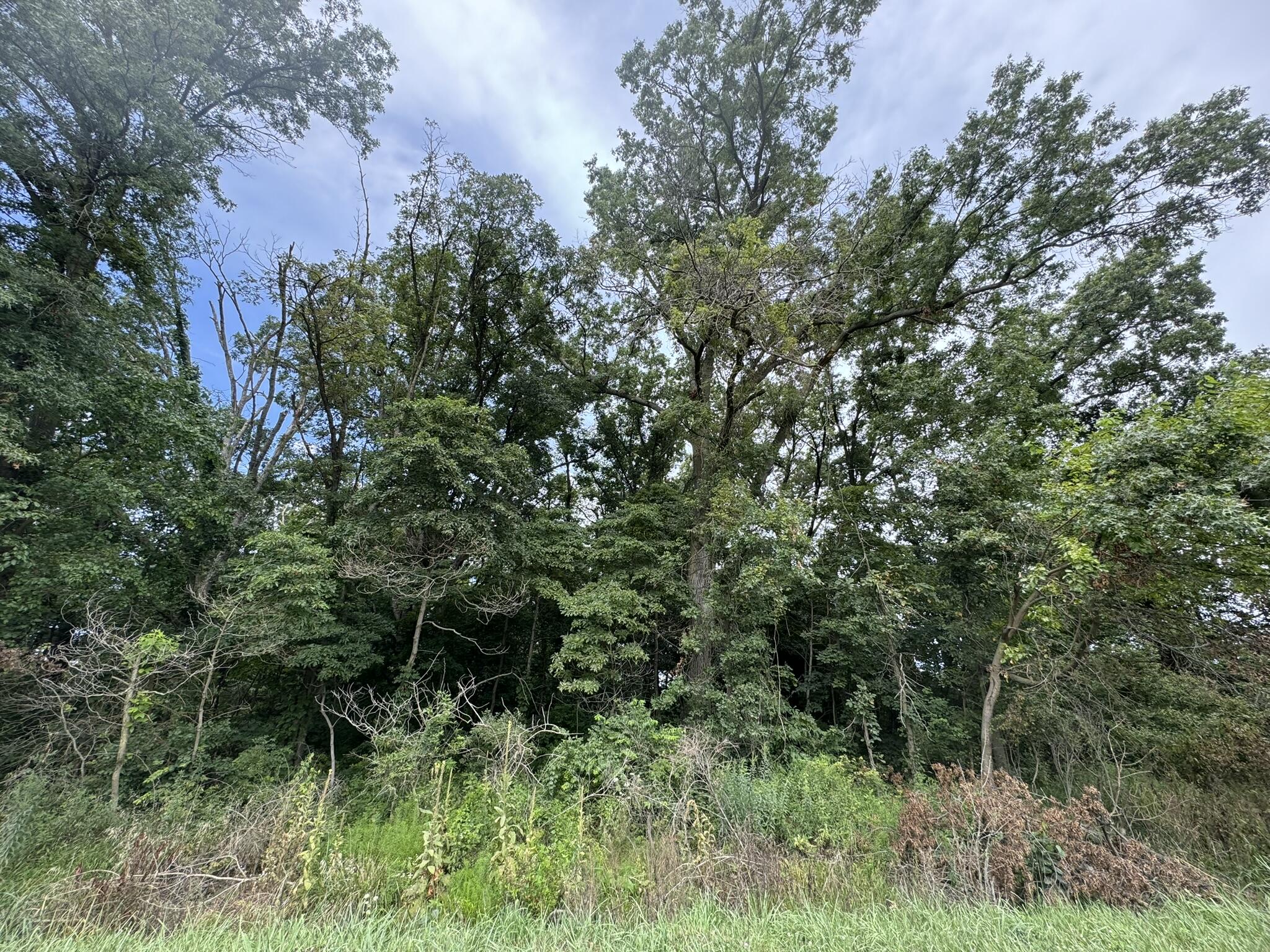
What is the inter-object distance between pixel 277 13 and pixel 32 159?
204 inches

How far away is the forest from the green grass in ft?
0.22

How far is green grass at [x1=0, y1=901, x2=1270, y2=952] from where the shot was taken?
251 cm

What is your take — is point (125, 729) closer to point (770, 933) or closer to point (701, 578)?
point (770, 933)

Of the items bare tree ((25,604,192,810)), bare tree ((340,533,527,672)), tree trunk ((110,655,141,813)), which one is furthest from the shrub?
bare tree ((25,604,192,810))

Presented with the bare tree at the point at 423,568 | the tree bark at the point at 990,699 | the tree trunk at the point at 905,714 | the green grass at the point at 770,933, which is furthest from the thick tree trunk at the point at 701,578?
the green grass at the point at 770,933

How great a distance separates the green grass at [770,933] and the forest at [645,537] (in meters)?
0.07

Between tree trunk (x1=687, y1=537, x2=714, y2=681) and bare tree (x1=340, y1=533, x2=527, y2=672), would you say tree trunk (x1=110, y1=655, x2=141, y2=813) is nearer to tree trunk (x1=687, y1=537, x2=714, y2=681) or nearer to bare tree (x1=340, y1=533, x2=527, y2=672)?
bare tree (x1=340, y1=533, x2=527, y2=672)

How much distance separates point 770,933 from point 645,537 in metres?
7.20

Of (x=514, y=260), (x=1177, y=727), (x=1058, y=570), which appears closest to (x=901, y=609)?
(x=1058, y=570)

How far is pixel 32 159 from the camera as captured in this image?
6969 mm

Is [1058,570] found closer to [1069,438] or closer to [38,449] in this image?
[1069,438]

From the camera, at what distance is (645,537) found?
9.77 m

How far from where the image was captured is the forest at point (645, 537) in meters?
3.85

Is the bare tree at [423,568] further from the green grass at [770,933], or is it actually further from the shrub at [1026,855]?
the shrub at [1026,855]
